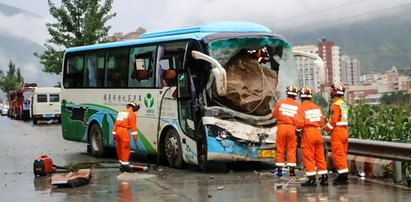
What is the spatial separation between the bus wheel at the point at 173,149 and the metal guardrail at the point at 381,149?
368 centimetres

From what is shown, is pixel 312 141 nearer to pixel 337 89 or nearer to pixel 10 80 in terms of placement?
pixel 337 89

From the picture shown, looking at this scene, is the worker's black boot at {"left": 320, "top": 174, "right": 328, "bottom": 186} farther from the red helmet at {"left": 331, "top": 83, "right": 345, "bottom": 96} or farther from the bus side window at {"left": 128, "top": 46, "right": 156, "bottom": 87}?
the bus side window at {"left": 128, "top": 46, "right": 156, "bottom": 87}

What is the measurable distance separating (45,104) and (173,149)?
29256mm

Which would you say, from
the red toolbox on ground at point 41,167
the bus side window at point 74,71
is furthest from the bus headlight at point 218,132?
the bus side window at point 74,71

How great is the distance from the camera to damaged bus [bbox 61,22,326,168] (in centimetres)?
1234

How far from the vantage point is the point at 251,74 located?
13.1m

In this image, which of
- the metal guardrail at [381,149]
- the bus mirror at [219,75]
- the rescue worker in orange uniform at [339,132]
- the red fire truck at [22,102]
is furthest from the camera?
the red fire truck at [22,102]

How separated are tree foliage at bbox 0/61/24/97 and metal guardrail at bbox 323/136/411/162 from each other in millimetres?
93380

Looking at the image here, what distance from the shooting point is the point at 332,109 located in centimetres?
1042

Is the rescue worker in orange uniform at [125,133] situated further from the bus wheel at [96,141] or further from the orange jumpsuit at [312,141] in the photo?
the orange jumpsuit at [312,141]

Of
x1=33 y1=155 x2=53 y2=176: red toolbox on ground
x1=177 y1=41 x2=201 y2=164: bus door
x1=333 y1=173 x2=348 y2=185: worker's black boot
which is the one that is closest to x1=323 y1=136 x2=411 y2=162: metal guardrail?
x1=333 y1=173 x2=348 y2=185: worker's black boot

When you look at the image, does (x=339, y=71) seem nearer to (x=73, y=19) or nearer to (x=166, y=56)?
(x=73, y=19)

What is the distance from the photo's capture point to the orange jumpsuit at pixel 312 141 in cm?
1025

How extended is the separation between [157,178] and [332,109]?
3787 mm
